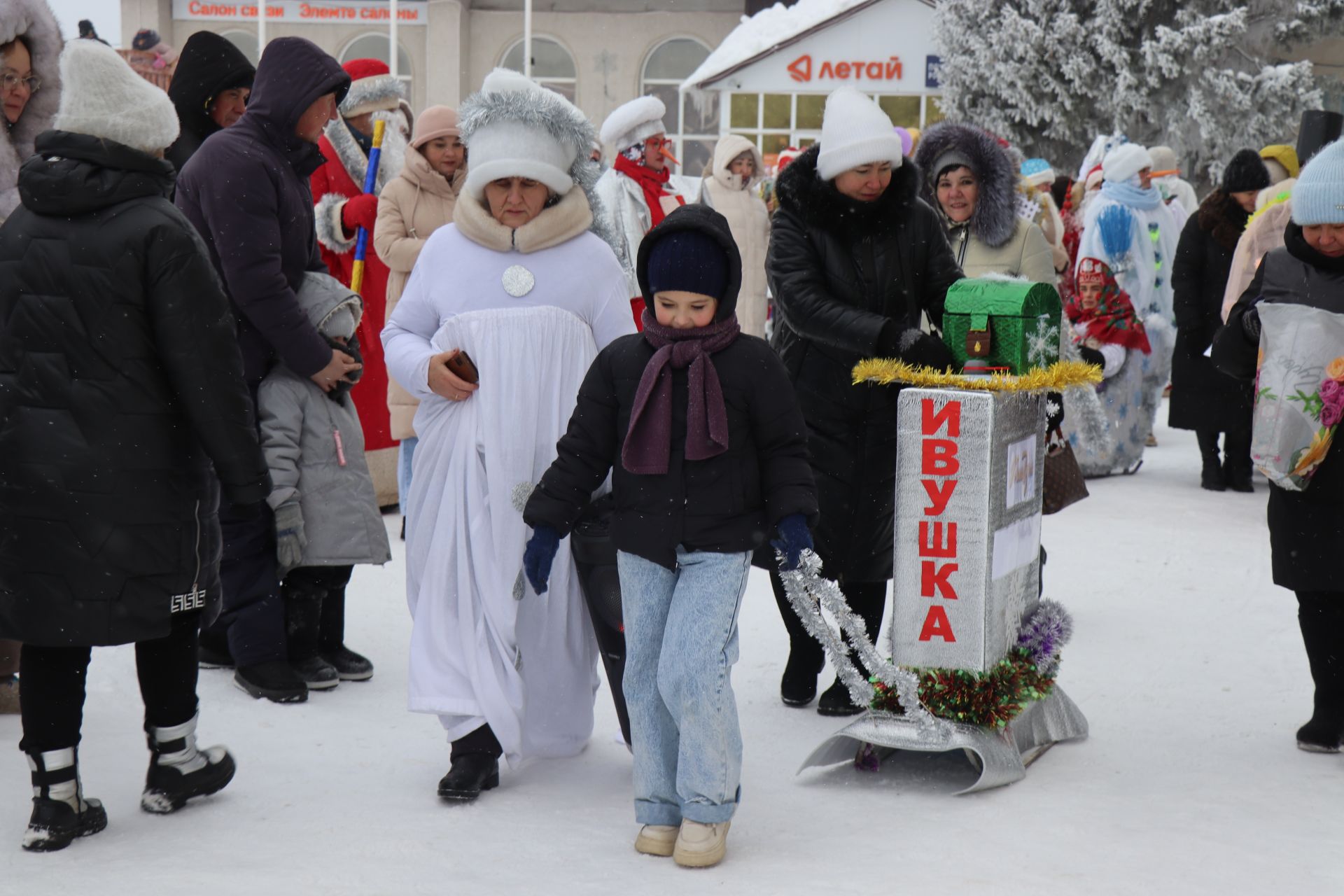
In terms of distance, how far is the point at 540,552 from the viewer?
3.64 m

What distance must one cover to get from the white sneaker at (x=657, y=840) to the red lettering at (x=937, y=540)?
3.42 feet

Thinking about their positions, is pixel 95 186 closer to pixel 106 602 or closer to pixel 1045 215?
pixel 106 602

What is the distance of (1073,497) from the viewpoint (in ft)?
18.3

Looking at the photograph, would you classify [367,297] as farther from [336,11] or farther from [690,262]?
[336,11]

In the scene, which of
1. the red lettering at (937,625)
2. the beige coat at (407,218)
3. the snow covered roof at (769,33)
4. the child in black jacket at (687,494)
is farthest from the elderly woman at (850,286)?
the snow covered roof at (769,33)

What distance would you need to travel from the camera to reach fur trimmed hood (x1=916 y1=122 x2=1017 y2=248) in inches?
204

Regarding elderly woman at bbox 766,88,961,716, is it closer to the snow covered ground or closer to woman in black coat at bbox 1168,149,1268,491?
the snow covered ground

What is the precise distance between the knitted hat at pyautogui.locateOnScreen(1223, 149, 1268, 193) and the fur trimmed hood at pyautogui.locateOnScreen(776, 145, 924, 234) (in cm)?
500

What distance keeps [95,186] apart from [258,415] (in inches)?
59.0

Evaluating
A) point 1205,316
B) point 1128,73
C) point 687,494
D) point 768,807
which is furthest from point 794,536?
point 1128,73

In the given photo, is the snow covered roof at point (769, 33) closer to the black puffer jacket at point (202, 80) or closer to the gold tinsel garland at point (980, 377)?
the black puffer jacket at point (202, 80)

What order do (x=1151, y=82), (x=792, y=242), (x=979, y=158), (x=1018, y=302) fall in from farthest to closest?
(x=1151, y=82), (x=979, y=158), (x=792, y=242), (x=1018, y=302)

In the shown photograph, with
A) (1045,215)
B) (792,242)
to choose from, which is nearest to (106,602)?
(792,242)

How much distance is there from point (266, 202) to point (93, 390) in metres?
1.39
